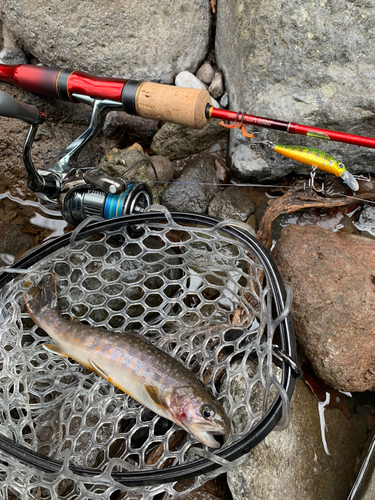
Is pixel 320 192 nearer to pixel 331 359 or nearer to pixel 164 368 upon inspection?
pixel 331 359

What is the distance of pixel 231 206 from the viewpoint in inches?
127

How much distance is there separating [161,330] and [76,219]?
1.01 meters

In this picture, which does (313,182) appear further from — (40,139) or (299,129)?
(40,139)

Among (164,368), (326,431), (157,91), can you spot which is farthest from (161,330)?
(157,91)

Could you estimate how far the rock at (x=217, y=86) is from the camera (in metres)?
3.42

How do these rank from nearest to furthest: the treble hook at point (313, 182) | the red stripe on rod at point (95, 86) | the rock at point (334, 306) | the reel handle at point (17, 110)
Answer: the reel handle at point (17, 110) → the rock at point (334, 306) → the red stripe on rod at point (95, 86) → the treble hook at point (313, 182)

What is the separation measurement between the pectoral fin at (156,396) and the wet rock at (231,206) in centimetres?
159

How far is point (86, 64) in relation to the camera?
320 centimetres

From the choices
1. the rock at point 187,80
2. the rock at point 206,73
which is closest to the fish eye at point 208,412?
the rock at point 187,80

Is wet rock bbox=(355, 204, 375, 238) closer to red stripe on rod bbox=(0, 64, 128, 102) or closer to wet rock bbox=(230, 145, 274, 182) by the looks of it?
wet rock bbox=(230, 145, 274, 182)

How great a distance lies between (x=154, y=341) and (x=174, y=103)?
1.64 metres

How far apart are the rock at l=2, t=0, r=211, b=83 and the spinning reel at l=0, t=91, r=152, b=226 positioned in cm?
71

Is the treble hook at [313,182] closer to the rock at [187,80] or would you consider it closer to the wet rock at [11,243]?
the rock at [187,80]

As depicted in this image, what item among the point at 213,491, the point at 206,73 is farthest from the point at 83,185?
the point at 213,491
